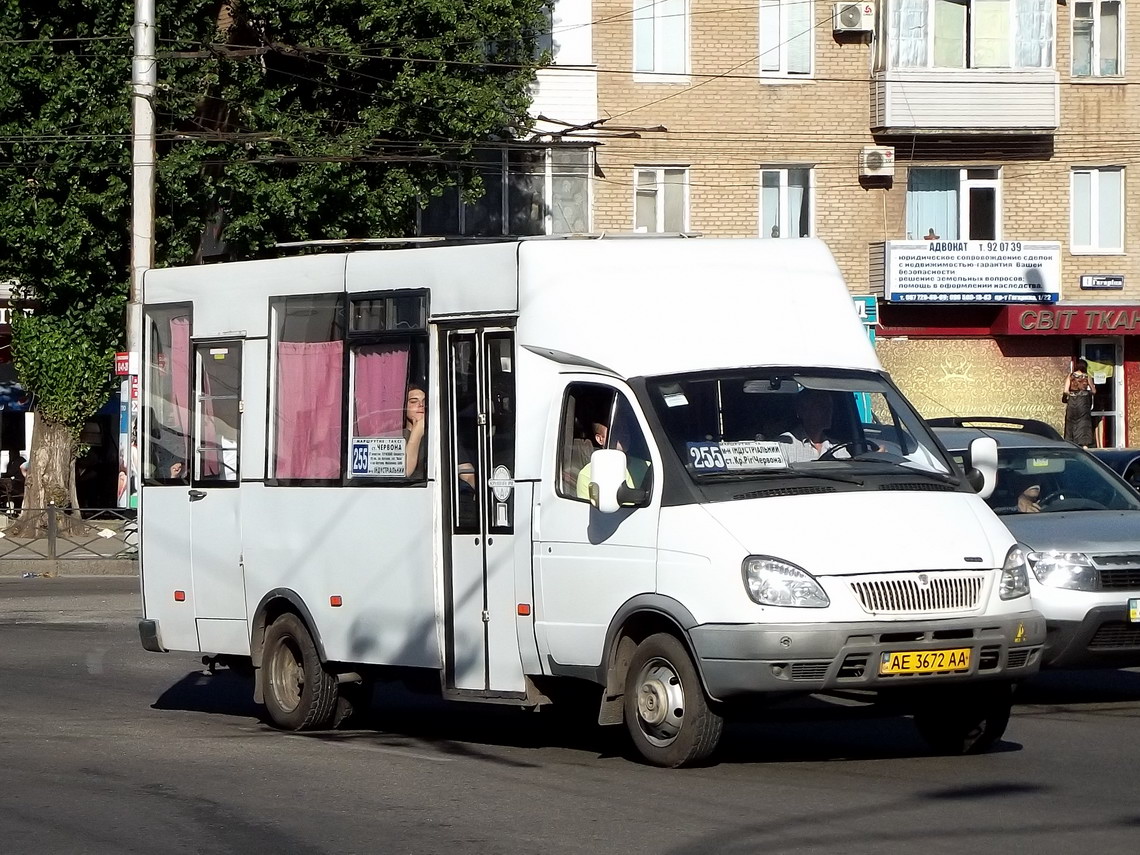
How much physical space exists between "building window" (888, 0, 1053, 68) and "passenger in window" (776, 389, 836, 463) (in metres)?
27.2

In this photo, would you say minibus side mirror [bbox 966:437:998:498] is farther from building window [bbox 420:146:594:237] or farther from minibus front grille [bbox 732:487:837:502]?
building window [bbox 420:146:594:237]

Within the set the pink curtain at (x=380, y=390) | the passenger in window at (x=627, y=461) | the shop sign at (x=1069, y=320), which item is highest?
the shop sign at (x=1069, y=320)

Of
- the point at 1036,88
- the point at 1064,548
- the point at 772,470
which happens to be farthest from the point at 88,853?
the point at 1036,88

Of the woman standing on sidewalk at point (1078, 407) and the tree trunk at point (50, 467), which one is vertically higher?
the woman standing on sidewalk at point (1078, 407)

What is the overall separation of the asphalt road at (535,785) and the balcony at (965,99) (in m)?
23.6

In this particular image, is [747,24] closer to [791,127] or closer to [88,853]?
[791,127]

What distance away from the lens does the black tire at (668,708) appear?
9.33 metres

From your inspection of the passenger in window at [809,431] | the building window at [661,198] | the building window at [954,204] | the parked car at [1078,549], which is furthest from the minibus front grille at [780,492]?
the building window at [954,204]

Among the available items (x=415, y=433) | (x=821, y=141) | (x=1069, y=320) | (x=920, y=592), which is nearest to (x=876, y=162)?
(x=821, y=141)

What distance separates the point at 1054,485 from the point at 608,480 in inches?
211

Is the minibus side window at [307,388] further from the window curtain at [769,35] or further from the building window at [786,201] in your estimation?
the window curtain at [769,35]

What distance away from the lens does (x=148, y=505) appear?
13203mm

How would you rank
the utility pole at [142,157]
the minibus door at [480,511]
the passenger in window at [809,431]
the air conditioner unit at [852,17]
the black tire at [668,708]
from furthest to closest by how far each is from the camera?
the air conditioner unit at [852,17]
the utility pole at [142,157]
the minibus door at [480,511]
the passenger in window at [809,431]
the black tire at [668,708]

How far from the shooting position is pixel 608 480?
9516 millimetres
